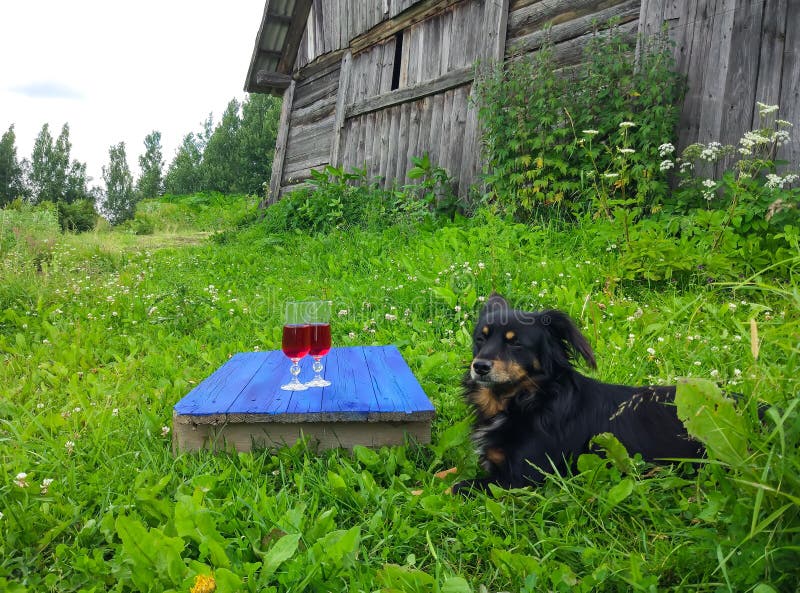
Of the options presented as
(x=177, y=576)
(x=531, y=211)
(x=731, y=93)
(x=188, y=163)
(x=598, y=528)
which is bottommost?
(x=177, y=576)

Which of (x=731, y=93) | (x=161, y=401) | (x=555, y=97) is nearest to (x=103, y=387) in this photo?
(x=161, y=401)

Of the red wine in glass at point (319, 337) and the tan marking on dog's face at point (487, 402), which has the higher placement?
the red wine in glass at point (319, 337)

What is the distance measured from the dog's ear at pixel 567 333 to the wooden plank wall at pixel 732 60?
3602 millimetres

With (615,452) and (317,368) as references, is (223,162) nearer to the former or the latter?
(317,368)

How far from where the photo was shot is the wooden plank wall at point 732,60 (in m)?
4.48

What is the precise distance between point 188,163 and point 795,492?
45.8 metres

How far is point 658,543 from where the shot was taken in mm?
1590

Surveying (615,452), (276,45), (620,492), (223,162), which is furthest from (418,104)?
(223,162)

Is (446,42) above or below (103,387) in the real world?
above

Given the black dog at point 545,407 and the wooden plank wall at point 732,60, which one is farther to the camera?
the wooden plank wall at point 732,60

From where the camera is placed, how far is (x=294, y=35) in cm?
1227

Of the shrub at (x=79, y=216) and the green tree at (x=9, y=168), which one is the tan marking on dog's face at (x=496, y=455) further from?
the green tree at (x=9, y=168)

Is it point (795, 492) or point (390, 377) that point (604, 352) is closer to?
point (390, 377)

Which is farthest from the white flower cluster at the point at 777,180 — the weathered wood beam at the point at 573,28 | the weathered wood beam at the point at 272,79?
the weathered wood beam at the point at 272,79
